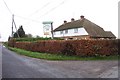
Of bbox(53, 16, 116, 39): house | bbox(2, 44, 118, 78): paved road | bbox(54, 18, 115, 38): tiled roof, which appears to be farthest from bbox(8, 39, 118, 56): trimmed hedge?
bbox(54, 18, 115, 38): tiled roof

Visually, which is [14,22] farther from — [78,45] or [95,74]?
[95,74]

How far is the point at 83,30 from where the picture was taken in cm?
6000

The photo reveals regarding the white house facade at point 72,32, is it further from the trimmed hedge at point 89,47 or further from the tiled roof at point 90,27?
the trimmed hedge at point 89,47

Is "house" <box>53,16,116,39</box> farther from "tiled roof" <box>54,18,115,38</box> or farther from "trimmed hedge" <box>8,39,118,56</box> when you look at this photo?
"trimmed hedge" <box>8,39,118,56</box>

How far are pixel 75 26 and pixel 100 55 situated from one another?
3843cm

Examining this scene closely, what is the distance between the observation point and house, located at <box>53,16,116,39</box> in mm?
59219

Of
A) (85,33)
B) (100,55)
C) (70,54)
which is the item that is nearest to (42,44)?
(70,54)

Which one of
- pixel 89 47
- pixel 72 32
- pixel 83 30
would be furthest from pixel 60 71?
pixel 72 32

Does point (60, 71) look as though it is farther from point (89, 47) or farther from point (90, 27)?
point (90, 27)

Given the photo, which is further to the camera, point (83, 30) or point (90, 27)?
point (90, 27)

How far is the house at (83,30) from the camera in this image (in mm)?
59219

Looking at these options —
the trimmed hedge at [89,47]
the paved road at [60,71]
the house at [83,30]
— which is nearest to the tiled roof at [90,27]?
the house at [83,30]

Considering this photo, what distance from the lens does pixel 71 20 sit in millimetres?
70125

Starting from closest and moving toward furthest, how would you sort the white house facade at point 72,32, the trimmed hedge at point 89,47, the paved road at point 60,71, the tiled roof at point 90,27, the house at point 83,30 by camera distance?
the paved road at point 60,71 → the trimmed hedge at point 89,47 → the house at point 83,30 → the tiled roof at point 90,27 → the white house facade at point 72,32
